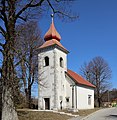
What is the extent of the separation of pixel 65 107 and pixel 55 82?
5004 mm

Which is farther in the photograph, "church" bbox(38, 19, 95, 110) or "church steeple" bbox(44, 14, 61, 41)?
"church steeple" bbox(44, 14, 61, 41)

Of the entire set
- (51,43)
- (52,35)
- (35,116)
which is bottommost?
(35,116)

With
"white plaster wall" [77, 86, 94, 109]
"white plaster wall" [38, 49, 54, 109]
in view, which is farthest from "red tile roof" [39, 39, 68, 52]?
"white plaster wall" [77, 86, 94, 109]

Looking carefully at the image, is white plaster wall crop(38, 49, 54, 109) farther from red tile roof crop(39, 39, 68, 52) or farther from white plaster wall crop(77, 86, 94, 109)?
white plaster wall crop(77, 86, 94, 109)

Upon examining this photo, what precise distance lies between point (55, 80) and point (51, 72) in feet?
5.18

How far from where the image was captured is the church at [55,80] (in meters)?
34.3

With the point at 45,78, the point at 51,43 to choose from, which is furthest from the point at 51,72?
the point at 51,43

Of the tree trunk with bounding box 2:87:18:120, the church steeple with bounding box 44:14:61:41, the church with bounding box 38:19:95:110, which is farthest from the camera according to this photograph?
the church steeple with bounding box 44:14:61:41

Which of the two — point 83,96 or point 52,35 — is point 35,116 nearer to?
point 52,35

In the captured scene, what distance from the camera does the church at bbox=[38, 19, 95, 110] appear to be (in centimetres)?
3428

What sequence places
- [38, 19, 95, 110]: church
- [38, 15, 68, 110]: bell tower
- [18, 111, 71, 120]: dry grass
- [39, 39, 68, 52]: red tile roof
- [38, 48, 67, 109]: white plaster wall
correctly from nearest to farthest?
1. [18, 111, 71, 120]: dry grass
2. [38, 15, 68, 110]: bell tower
3. [38, 19, 95, 110]: church
4. [38, 48, 67, 109]: white plaster wall
5. [39, 39, 68, 52]: red tile roof

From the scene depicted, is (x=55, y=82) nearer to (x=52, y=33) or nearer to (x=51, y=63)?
(x=51, y=63)

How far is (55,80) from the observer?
34031 mm

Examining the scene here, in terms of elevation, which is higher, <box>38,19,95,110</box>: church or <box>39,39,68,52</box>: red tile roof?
<box>39,39,68,52</box>: red tile roof
